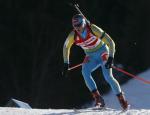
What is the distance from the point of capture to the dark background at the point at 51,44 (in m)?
23.4

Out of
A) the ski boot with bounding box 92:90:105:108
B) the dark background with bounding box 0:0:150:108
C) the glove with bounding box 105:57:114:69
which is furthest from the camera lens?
the dark background with bounding box 0:0:150:108

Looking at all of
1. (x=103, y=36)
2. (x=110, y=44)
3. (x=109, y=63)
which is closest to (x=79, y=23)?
(x=103, y=36)

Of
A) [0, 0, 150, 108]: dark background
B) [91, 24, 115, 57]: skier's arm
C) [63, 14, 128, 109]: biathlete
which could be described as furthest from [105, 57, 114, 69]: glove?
[0, 0, 150, 108]: dark background

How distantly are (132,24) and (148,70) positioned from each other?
1.66 m

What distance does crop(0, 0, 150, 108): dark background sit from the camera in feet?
76.6

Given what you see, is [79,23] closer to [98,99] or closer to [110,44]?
[110,44]

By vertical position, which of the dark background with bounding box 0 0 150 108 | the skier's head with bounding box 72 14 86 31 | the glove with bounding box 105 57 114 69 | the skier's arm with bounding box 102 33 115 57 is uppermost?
the skier's head with bounding box 72 14 86 31

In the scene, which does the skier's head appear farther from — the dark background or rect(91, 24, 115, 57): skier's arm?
the dark background

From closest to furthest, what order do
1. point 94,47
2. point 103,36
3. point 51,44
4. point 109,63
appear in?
1. point 109,63
2. point 103,36
3. point 94,47
4. point 51,44

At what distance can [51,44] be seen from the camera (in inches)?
950

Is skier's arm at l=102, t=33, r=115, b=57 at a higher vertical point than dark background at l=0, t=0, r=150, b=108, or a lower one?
higher

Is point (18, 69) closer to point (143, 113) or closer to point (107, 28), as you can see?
point (107, 28)

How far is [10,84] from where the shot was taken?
24.2 metres

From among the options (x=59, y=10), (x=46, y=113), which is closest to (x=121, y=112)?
(x=46, y=113)
